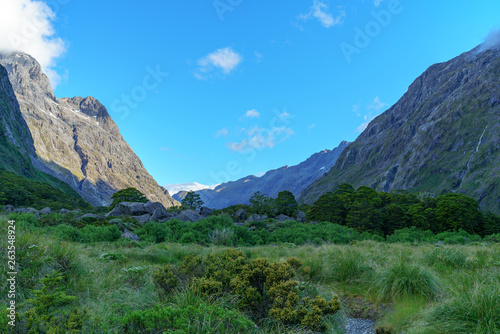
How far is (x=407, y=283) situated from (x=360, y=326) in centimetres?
181

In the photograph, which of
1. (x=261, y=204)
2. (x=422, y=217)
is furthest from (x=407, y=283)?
(x=261, y=204)

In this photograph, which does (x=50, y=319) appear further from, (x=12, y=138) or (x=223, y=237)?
(x=12, y=138)

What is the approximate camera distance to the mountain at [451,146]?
336 ft

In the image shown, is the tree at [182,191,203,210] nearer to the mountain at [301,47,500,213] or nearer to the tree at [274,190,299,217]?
the tree at [274,190,299,217]

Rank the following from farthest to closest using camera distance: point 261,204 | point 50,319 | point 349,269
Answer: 1. point 261,204
2. point 349,269
3. point 50,319

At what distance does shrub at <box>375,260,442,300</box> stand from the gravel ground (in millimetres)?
1066

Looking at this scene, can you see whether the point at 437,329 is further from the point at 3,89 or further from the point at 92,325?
the point at 3,89

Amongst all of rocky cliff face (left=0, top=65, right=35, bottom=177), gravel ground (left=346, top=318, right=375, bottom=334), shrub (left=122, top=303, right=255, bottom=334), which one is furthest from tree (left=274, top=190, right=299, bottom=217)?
rocky cliff face (left=0, top=65, right=35, bottom=177)

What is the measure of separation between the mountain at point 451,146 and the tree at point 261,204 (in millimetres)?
80432

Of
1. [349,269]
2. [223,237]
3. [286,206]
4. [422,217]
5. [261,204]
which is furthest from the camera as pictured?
[261,204]

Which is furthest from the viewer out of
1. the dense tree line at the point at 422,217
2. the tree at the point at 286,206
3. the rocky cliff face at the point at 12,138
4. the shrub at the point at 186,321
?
the rocky cliff face at the point at 12,138

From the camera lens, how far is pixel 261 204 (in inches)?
1781

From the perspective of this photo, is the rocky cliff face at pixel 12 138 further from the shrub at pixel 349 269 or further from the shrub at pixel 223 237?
the shrub at pixel 349 269

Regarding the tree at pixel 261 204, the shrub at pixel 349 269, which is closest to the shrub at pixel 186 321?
the shrub at pixel 349 269
